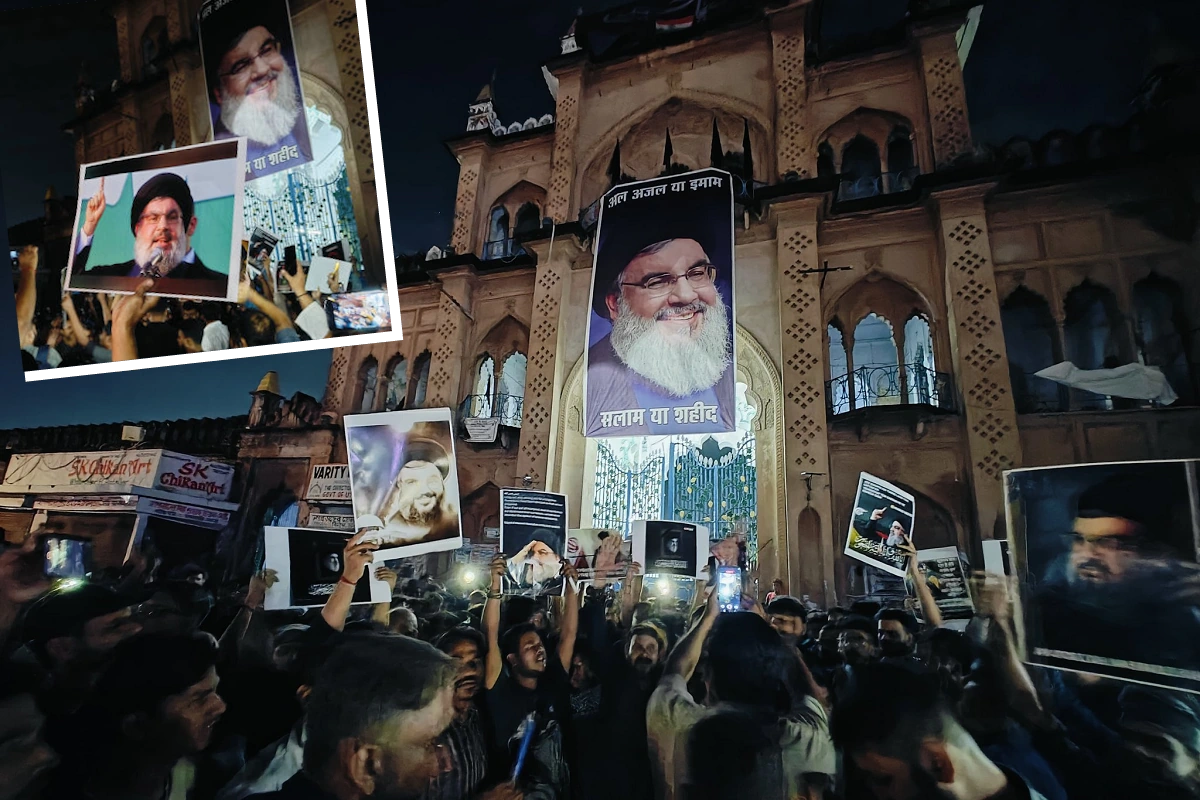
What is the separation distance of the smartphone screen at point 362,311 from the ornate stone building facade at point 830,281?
1017 mm

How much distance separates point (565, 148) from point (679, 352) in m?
3.71

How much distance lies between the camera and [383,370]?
25.6 ft

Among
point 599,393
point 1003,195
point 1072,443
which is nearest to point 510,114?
point 599,393

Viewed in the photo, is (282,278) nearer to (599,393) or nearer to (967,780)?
(599,393)

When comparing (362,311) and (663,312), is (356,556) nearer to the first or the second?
(362,311)

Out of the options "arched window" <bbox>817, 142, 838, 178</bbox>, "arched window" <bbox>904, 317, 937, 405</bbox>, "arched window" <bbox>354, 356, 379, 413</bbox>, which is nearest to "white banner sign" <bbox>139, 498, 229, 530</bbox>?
"arched window" <bbox>354, 356, 379, 413</bbox>

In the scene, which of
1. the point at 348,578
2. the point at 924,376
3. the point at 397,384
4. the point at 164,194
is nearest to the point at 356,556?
the point at 348,578

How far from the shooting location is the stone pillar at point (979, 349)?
5000 millimetres

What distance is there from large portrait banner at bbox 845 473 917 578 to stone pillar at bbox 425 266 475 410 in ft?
14.9

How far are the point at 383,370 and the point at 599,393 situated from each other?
365 cm

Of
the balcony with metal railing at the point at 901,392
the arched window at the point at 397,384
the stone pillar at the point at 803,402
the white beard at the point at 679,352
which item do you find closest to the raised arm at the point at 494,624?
the white beard at the point at 679,352

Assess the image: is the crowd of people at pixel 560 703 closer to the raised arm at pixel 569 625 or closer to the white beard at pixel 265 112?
the raised arm at pixel 569 625

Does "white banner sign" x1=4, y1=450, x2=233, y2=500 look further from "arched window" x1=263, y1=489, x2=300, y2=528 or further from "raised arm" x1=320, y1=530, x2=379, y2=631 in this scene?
"raised arm" x1=320, y1=530, x2=379, y2=631

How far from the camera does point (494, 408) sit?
6.92 m
